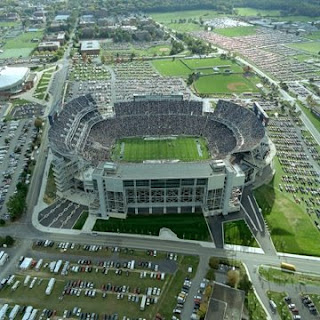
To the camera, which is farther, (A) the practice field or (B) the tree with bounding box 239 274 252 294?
(A) the practice field

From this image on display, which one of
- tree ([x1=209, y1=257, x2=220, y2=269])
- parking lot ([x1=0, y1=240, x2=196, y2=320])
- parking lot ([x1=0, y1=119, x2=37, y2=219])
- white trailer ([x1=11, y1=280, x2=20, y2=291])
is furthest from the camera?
parking lot ([x1=0, y1=119, x2=37, y2=219])

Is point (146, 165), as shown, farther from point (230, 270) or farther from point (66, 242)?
point (230, 270)

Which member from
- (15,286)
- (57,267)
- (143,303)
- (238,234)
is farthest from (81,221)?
(238,234)

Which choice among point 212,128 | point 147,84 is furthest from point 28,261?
point 147,84

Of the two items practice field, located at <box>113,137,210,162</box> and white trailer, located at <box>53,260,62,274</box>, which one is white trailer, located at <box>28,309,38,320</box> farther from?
practice field, located at <box>113,137,210,162</box>

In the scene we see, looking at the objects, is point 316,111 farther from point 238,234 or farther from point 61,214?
point 61,214

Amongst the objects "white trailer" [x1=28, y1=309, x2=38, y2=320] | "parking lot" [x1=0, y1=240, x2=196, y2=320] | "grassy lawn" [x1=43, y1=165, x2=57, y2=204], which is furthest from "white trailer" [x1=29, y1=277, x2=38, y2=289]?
"grassy lawn" [x1=43, y1=165, x2=57, y2=204]

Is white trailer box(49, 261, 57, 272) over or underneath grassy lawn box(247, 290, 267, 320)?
underneath
